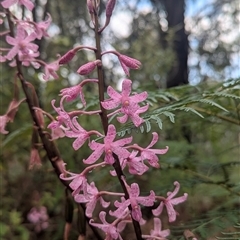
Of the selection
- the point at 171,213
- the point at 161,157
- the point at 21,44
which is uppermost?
the point at 21,44

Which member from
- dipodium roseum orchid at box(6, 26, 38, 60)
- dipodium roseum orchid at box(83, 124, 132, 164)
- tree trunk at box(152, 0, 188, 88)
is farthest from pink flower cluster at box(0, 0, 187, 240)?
tree trunk at box(152, 0, 188, 88)

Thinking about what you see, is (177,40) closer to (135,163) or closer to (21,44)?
(21,44)

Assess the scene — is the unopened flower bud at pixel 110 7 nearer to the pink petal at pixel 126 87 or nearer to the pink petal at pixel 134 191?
the pink petal at pixel 126 87

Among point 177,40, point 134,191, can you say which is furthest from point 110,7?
point 177,40

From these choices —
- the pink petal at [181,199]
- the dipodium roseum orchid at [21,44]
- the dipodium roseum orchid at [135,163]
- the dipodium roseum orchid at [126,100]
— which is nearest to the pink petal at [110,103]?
the dipodium roseum orchid at [126,100]

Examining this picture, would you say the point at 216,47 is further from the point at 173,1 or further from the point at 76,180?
the point at 76,180

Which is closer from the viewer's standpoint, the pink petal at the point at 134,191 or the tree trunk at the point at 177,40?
the pink petal at the point at 134,191

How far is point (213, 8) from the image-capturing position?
645cm

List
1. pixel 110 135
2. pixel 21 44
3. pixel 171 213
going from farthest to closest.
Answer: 1. pixel 21 44
2. pixel 171 213
3. pixel 110 135

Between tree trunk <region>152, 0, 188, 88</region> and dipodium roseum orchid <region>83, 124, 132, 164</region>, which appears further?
tree trunk <region>152, 0, 188, 88</region>

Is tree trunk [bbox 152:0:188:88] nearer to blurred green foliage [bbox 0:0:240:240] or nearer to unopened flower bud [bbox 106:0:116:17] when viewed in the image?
blurred green foliage [bbox 0:0:240:240]

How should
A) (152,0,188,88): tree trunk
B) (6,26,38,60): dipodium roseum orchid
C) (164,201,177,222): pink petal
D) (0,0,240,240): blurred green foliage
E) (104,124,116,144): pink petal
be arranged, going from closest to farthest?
(104,124,116,144): pink petal
(164,201,177,222): pink petal
(6,26,38,60): dipodium roseum orchid
(0,0,240,240): blurred green foliage
(152,0,188,88): tree trunk

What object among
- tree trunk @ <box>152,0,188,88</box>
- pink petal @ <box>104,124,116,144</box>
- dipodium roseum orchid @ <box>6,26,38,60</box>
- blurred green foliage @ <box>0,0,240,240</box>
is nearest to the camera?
pink petal @ <box>104,124,116,144</box>

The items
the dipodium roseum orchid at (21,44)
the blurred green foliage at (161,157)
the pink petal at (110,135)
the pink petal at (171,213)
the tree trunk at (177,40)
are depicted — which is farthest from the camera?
the tree trunk at (177,40)
